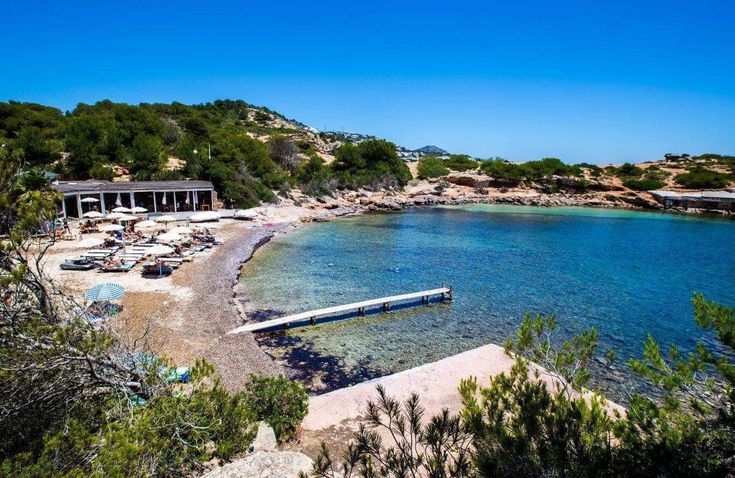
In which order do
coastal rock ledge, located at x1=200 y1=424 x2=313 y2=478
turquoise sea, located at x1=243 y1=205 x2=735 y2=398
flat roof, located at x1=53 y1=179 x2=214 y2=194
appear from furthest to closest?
flat roof, located at x1=53 y1=179 x2=214 y2=194, turquoise sea, located at x1=243 y1=205 x2=735 y2=398, coastal rock ledge, located at x1=200 y1=424 x2=313 y2=478

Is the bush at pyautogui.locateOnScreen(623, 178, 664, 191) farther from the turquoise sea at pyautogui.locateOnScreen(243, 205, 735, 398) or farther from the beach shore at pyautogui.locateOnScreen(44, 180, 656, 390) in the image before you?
the beach shore at pyautogui.locateOnScreen(44, 180, 656, 390)

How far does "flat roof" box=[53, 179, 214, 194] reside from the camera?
31609 millimetres

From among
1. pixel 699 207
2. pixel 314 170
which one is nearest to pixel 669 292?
pixel 314 170

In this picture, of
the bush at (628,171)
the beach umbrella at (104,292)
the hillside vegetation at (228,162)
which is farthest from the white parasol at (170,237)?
the bush at (628,171)

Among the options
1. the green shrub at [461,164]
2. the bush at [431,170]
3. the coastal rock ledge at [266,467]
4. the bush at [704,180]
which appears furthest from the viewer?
the green shrub at [461,164]

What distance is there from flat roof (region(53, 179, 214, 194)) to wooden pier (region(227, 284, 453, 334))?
24694mm

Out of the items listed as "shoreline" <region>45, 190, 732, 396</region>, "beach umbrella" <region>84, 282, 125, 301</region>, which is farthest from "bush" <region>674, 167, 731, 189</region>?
"beach umbrella" <region>84, 282, 125, 301</region>

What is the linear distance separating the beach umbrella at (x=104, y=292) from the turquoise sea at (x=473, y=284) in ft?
17.9

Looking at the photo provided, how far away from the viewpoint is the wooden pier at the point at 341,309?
1527 centimetres

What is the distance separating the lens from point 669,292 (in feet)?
71.1

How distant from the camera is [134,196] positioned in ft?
121

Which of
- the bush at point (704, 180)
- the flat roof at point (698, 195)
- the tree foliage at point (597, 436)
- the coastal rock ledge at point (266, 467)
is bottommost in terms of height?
the coastal rock ledge at point (266, 467)

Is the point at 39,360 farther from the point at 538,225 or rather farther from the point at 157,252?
the point at 538,225

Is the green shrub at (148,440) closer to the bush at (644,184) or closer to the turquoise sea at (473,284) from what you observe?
the turquoise sea at (473,284)
